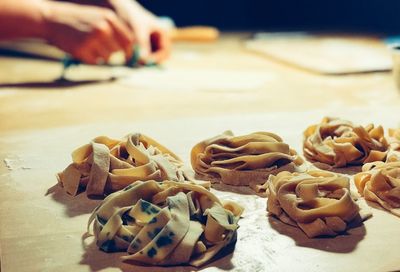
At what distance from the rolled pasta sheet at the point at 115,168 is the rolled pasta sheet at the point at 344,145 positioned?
18.0 inches

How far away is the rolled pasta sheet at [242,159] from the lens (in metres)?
1.88

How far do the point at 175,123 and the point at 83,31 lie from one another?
1.04 metres

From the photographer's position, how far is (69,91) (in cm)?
319

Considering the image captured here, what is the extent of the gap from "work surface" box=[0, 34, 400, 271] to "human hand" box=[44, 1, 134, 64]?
183mm

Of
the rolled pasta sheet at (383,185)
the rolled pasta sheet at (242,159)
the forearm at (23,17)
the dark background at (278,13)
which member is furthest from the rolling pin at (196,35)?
the rolled pasta sheet at (383,185)

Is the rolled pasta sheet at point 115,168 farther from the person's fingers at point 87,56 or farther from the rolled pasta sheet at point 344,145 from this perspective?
the person's fingers at point 87,56

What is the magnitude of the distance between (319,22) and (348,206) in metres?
5.09

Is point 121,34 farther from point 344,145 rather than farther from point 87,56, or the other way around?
point 344,145

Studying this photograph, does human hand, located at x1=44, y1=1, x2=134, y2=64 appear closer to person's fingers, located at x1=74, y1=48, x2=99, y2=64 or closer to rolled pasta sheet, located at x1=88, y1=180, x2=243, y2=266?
person's fingers, located at x1=74, y1=48, x2=99, y2=64

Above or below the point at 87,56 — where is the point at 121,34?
above

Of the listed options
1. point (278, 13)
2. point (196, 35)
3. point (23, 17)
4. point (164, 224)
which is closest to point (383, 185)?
point (164, 224)

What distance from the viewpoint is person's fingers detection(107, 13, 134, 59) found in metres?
3.36

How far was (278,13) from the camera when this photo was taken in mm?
6508

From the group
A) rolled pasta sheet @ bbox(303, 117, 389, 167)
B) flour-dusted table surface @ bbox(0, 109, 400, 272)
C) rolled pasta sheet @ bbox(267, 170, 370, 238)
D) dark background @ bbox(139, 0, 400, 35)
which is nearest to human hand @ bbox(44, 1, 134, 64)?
flour-dusted table surface @ bbox(0, 109, 400, 272)
